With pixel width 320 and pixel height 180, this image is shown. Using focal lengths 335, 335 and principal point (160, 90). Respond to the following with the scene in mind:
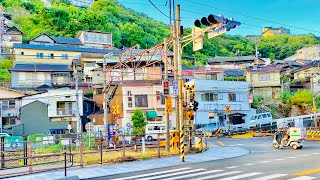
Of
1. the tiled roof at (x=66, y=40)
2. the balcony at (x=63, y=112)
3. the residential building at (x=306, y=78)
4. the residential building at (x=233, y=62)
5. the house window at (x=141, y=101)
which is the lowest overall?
the balcony at (x=63, y=112)

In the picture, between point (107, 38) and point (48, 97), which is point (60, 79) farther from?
point (107, 38)

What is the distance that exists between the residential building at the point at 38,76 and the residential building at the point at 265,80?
3293cm

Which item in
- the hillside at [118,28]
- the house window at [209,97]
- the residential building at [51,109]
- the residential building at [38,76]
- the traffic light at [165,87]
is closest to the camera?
the traffic light at [165,87]

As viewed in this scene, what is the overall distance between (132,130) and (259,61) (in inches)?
1888

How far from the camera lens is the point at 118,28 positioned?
93188 mm

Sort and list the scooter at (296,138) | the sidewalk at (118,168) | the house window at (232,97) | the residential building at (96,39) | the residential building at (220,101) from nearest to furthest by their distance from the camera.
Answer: the sidewalk at (118,168) → the scooter at (296,138) → the residential building at (220,101) → the house window at (232,97) → the residential building at (96,39)

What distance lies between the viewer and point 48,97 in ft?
150

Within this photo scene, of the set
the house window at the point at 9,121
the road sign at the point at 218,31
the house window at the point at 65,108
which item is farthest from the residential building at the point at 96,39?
the road sign at the point at 218,31

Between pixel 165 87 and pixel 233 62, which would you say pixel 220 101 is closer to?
pixel 233 62

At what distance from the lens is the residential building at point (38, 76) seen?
2140 inches

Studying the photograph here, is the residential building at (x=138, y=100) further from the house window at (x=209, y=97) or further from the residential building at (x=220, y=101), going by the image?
the house window at (x=209, y=97)

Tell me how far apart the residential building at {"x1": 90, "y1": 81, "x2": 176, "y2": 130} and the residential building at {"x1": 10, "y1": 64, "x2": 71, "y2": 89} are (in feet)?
45.9

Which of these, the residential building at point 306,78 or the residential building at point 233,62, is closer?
the residential building at point 306,78

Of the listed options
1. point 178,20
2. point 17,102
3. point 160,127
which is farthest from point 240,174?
point 17,102
